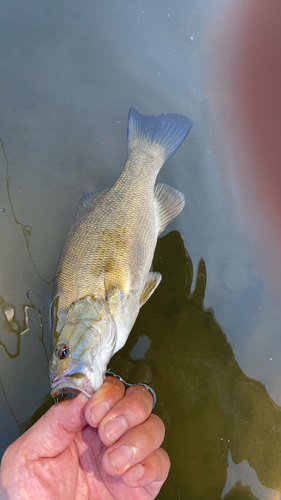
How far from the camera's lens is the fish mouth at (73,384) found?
1.19 metres

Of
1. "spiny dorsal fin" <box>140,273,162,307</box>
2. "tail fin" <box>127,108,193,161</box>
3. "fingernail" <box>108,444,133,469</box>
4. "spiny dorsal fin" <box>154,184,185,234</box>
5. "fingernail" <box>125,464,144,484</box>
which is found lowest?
"fingernail" <box>125,464,144,484</box>

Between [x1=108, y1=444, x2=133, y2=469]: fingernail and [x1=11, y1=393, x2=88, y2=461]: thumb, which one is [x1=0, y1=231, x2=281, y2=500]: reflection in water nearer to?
[x1=11, y1=393, x2=88, y2=461]: thumb

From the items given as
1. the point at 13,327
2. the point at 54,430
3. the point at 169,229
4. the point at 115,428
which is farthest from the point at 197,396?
the point at 13,327

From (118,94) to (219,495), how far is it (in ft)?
8.48

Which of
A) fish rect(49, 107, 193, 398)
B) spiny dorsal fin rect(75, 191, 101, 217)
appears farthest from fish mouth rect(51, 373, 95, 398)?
spiny dorsal fin rect(75, 191, 101, 217)

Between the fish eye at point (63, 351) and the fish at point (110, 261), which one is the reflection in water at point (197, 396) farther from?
the fish eye at point (63, 351)

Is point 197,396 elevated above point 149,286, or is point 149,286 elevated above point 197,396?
point 149,286

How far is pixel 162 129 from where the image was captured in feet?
5.90

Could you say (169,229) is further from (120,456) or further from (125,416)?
(120,456)

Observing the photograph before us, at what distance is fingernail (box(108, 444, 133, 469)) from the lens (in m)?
1.07

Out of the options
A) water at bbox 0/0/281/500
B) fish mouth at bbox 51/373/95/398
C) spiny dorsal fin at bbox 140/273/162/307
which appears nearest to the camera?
fish mouth at bbox 51/373/95/398

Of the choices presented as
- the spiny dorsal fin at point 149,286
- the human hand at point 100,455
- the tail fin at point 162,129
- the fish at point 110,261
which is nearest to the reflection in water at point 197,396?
the spiny dorsal fin at point 149,286

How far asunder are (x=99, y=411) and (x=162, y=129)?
4.98 ft

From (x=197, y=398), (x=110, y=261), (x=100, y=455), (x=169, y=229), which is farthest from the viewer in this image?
(x=169, y=229)
